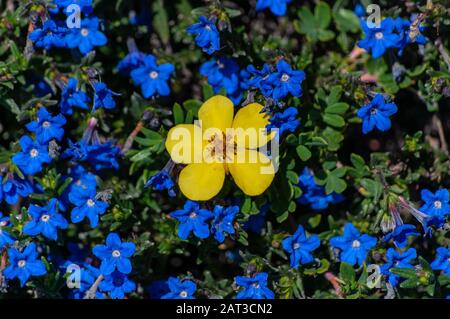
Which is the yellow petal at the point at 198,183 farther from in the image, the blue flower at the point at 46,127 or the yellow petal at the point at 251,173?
the blue flower at the point at 46,127

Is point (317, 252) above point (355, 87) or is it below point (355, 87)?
below

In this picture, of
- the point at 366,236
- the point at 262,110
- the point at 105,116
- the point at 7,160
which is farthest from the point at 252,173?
the point at 7,160

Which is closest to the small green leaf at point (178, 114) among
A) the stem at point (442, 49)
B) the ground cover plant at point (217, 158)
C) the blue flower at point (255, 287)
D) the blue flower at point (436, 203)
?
the ground cover plant at point (217, 158)

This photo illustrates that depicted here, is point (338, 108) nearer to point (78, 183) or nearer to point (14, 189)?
point (78, 183)
